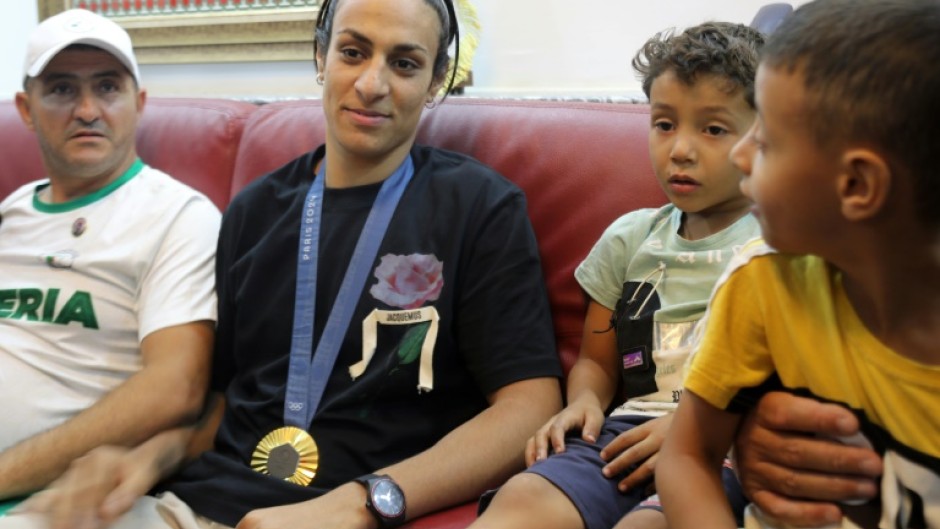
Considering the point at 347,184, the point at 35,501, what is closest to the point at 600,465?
the point at 347,184

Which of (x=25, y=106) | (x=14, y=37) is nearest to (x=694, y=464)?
(x=25, y=106)

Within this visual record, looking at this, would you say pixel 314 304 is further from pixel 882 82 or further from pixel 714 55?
pixel 882 82

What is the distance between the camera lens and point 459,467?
4.69ft

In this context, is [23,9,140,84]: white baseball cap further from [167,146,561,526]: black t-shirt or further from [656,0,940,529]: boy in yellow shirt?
[656,0,940,529]: boy in yellow shirt

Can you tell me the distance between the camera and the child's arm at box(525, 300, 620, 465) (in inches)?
55.4

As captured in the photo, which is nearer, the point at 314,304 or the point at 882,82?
the point at 882,82

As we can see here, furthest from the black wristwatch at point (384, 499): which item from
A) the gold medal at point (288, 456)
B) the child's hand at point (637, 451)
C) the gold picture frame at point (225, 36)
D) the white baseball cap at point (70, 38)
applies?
the gold picture frame at point (225, 36)

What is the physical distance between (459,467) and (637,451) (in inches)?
11.1

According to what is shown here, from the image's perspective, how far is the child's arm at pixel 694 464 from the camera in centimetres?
102

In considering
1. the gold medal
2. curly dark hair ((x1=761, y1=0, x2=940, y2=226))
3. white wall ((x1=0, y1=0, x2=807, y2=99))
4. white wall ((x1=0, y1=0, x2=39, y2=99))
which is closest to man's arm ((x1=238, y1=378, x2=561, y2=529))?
the gold medal

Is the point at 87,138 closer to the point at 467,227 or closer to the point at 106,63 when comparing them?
the point at 106,63

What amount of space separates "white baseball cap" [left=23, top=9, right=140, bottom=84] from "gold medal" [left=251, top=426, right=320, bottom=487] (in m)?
0.94

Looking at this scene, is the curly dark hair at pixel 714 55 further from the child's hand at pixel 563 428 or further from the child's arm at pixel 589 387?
the child's hand at pixel 563 428

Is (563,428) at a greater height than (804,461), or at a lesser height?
lesser
